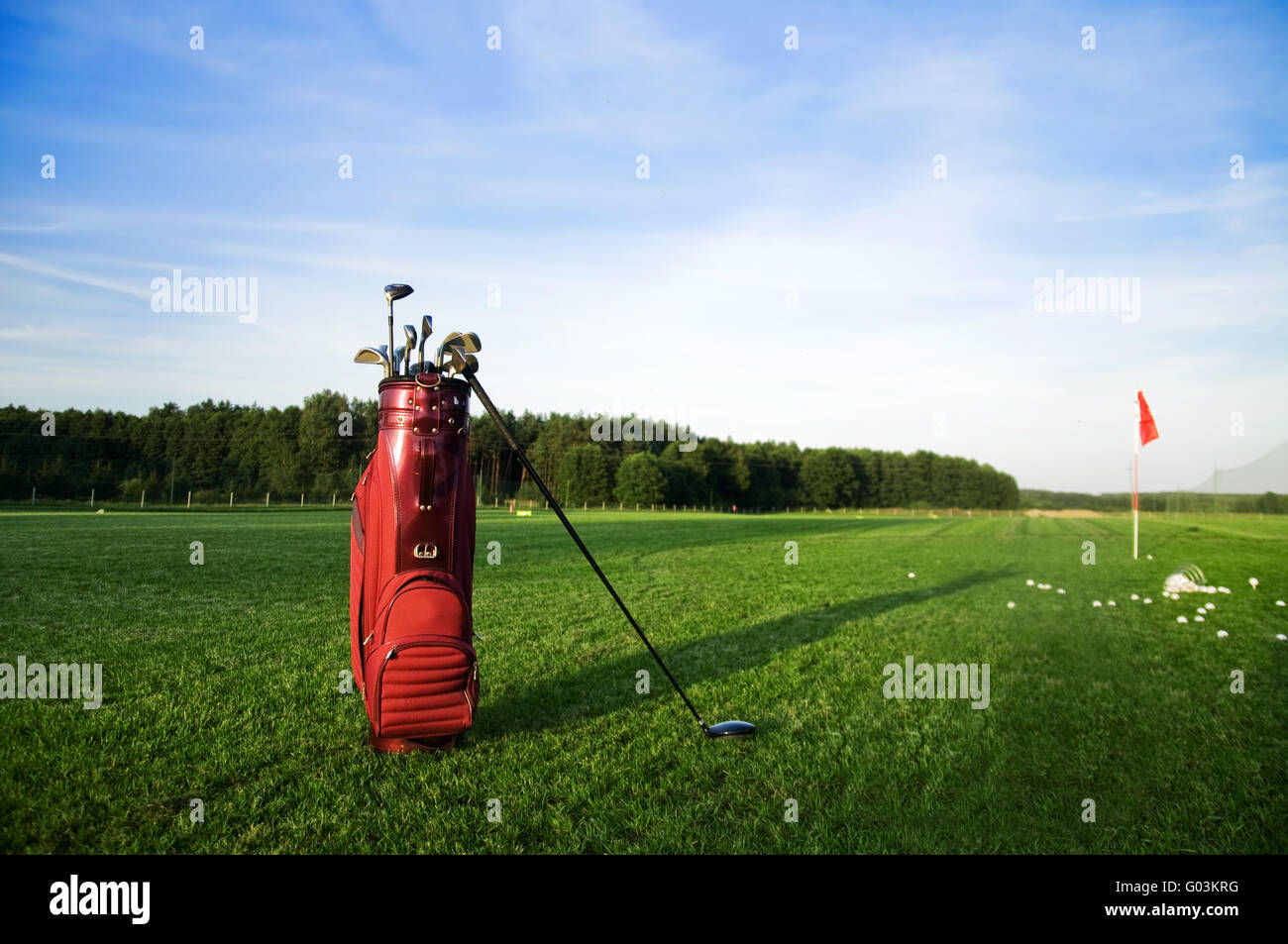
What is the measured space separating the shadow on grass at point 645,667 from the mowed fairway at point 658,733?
4 centimetres

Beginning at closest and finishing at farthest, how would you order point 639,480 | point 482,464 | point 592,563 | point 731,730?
1. point 592,563
2. point 731,730
3. point 482,464
4. point 639,480

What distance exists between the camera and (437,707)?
4469 mm

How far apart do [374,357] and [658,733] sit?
3193mm

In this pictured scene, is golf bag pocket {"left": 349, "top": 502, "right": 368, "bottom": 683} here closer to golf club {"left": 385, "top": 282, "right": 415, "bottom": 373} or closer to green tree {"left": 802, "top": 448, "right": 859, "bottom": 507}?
golf club {"left": 385, "top": 282, "right": 415, "bottom": 373}

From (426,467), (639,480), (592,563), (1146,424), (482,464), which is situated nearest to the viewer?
(426,467)

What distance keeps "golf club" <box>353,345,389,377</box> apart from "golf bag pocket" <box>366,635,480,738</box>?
171 cm

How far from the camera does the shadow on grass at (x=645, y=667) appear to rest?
5609 mm

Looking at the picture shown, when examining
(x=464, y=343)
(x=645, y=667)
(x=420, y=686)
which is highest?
(x=464, y=343)

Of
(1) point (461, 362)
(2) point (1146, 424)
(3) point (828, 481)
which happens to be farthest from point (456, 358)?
(3) point (828, 481)

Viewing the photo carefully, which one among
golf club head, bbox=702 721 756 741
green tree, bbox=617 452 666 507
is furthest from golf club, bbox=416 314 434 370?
green tree, bbox=617 452 666 507

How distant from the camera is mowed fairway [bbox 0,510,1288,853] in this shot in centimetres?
373

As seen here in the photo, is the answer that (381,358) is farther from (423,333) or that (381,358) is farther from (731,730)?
(731,730)

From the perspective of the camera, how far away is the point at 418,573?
4.49 metres
